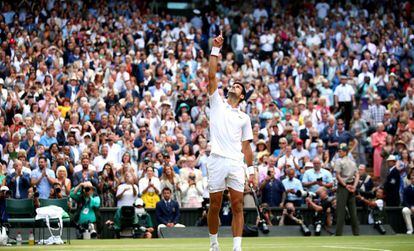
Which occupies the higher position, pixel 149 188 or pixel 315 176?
pixel 315 176

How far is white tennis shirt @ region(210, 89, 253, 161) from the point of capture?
1514 cm

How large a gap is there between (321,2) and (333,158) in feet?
38.3

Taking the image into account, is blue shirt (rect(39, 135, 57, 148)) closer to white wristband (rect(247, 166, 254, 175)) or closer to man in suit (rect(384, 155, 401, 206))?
man in suit (rect(384, 155, 401, 206))

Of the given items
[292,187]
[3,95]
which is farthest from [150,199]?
[3,95]

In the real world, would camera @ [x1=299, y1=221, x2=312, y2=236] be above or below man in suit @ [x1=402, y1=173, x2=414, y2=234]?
below

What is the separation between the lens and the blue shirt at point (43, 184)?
25.3m

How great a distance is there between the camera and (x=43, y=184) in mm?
25375

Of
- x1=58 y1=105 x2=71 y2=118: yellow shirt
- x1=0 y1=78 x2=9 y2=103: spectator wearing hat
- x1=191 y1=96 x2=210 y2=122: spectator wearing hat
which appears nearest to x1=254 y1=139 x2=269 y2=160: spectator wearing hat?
x1=191 y1=96 x2=210 y2=122: spectator wearing hat

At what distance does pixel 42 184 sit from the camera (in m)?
25.4

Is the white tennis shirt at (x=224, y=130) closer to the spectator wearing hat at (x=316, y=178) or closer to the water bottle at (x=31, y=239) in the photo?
the water bottle at (x=31, y=239)

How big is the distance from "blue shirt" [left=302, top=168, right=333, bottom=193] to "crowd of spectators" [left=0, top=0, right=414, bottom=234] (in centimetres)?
3

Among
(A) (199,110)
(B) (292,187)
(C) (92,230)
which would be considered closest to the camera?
(C) (92,230)

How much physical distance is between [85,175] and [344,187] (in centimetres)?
626

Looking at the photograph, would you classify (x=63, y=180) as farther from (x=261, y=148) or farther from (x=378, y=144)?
(x=378, y=144)
